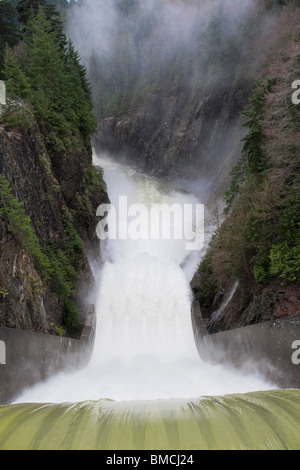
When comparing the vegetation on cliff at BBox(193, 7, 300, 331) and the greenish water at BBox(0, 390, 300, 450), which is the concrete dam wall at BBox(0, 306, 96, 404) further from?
the vegetation on cliff at BBox(193, 7, 300, 331)

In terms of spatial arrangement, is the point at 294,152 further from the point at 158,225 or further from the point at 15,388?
the point at 158,225

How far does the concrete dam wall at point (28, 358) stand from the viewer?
20.9ft

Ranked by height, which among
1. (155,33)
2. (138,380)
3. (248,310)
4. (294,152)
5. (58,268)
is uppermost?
(155,33)

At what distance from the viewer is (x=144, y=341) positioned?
634 inches

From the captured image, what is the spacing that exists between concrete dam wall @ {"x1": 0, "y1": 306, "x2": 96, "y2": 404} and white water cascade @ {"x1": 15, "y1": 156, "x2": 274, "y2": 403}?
0.37 m

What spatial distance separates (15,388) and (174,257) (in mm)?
19991

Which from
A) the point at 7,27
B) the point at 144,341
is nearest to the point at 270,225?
the point at 144,341

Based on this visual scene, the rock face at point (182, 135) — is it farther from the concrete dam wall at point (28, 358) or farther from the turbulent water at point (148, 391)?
the concrete dam wall at point (28, 358)

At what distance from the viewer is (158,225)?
30766 millimetres

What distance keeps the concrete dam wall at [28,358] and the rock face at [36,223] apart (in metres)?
0.60

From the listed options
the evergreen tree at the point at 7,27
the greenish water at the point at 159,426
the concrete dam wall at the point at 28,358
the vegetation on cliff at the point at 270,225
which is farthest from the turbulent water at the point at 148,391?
the evergreen tree at the point at 7,27

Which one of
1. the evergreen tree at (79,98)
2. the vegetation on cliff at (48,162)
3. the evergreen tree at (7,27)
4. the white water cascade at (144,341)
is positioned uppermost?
the evergreen tree at (7,27)

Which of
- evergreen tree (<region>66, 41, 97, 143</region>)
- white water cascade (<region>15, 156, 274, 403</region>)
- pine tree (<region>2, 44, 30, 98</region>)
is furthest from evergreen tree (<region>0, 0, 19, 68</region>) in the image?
white water cascade (<region>15, 156, 274, 403</region>)
